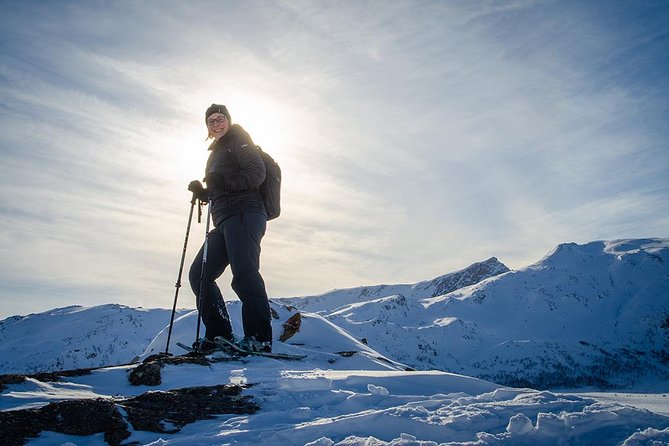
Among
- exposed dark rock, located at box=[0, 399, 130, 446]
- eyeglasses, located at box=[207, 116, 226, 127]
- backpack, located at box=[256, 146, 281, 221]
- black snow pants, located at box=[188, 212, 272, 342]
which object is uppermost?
eyeglasses, located at box=[207, 116, 226, 127]

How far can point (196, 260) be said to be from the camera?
6367 millimetres

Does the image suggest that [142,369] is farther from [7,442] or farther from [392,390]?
[392,390]

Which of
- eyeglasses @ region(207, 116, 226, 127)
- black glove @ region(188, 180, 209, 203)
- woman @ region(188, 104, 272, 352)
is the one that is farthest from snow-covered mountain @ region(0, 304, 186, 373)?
eyeglasses @ region(207, 116, 226, 127)

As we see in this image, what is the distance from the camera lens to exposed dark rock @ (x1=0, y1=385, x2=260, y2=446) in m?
2.06

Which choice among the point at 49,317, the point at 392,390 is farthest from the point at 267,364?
the point at 49,317

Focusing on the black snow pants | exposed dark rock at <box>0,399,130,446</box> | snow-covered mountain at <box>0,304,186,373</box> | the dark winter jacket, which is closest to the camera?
exposed dark rock at <box>0,399,130,446</box>

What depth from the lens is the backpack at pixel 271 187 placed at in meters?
6.31

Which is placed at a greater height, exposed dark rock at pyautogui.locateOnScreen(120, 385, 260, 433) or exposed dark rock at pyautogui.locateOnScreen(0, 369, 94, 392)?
exposed dark rock at pyautogui.locateOnScreen(0, 369, 94, 392)

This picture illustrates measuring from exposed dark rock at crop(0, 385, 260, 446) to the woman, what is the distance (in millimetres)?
2638

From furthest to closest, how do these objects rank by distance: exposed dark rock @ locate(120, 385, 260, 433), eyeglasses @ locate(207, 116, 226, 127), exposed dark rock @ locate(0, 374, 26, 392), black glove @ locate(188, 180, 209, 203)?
black glove @ locate(188, 180, 209, 203), eyeglasses @ locate(207, 116, 226, 127), exposed dark rock @ locate(0, 374, 26, 392), exposed dark rock @ locate(120, 385, 260, 433)

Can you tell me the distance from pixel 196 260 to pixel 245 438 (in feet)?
15.0

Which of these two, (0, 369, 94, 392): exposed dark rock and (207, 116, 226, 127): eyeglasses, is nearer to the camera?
(0, 369, 94, 392): exposed dark rock

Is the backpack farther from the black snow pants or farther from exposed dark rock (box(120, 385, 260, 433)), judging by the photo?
exposed dark rock (box(120, 385, 260, 433))

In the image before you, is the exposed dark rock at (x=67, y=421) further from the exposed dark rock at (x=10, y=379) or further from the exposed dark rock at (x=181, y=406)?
the exposed dark rock at (x=10, y=379)
